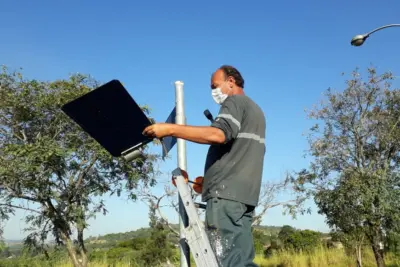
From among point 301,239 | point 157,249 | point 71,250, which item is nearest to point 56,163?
point 71,250

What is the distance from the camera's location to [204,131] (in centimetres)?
202

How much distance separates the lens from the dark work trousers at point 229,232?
1.96m

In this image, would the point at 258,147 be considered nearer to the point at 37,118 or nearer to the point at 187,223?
the point at 187,223

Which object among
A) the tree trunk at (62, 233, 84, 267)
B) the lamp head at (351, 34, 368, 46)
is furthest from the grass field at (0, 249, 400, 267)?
the lamp head at (351, 34, 368, 46)

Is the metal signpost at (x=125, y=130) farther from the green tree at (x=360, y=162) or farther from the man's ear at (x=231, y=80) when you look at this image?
the green tree at (x=360, y=162)

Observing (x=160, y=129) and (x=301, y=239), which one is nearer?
(x=160, y=129)

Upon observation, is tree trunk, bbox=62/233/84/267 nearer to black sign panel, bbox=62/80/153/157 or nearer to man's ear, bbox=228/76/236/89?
black sign panel, bbox=62/80/153/157

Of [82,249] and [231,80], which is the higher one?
[231,80]

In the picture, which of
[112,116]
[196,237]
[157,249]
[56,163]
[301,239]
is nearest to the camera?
[196,237]

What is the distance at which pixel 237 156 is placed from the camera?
2.22 meters

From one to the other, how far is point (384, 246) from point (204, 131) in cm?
1470

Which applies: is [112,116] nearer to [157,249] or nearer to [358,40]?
[358,40]

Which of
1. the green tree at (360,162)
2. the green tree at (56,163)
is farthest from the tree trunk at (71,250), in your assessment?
the green tree at (360,162)

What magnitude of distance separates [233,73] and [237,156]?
0.60 m
